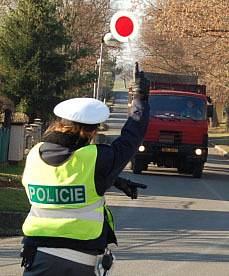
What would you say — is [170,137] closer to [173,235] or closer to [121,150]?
[173,235]

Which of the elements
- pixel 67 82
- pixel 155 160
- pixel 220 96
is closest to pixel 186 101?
pixel 155 160

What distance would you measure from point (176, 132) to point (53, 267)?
17884 mm

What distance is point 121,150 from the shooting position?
3812mm

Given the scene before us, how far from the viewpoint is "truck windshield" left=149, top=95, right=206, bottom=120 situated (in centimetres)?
2152

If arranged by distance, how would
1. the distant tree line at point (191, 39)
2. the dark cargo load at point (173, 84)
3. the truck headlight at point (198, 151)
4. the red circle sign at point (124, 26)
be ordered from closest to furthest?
the red circle sign at point (124, 26) → the truck headlight at point (198, 151) → the dark cargo load at point (173, 84) → the distant tree line at point (191, 39)

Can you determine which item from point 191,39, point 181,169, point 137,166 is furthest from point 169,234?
point 191,39

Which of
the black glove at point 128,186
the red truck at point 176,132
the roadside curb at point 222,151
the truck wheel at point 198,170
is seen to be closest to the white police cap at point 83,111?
the black glove at point 128,186

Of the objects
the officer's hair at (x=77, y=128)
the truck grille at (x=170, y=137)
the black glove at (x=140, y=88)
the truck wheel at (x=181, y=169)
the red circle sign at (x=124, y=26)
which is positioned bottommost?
the truck wheel at (x=181, y=169)

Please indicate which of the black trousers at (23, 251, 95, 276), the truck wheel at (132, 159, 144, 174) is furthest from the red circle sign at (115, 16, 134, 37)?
the truck wheel at (132, 159, 144, 174)

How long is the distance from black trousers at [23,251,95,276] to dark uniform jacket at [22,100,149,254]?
0.07 meters

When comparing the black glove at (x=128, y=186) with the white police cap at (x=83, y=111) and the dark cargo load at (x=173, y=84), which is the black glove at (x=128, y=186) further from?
the dark cargo load at (x=173, y=84)

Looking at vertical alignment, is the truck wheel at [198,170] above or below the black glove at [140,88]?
below

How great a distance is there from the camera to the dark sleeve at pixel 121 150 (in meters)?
3.72

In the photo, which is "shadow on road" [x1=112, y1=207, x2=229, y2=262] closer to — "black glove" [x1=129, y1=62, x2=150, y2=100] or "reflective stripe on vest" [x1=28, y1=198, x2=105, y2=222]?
"black glove" [x1=129, y1=62, x2=150, y2=100]
